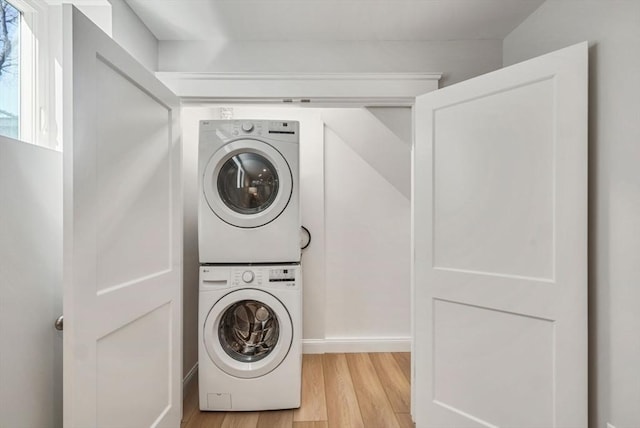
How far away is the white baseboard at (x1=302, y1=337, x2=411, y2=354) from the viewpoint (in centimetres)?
296

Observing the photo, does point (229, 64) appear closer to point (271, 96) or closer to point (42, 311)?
point (271, 96)

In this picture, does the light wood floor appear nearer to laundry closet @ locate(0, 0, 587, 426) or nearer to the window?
laundry closet @ locate(0, 0, 587, 426)

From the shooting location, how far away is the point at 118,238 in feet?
4.09

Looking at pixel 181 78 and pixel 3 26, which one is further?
pixel 181 78

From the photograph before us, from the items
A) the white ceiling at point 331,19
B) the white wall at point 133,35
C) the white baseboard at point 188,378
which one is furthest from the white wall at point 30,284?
the white baseboard at point 188,378

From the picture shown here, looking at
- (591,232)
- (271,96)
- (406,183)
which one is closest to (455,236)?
(591,232)

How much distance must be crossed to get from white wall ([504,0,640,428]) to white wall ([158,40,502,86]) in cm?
62

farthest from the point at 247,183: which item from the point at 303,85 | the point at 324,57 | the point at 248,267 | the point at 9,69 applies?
the point at 9,69

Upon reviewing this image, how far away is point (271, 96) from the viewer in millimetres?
1933

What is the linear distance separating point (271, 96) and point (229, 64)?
33 centimetres

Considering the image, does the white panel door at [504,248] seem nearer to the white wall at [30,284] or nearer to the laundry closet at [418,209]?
the laundry closet at [418,209]

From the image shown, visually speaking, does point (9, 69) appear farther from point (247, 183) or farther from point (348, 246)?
point (348, 246)

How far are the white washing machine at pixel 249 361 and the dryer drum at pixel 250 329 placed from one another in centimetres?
6

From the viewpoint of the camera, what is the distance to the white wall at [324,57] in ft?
6.46
